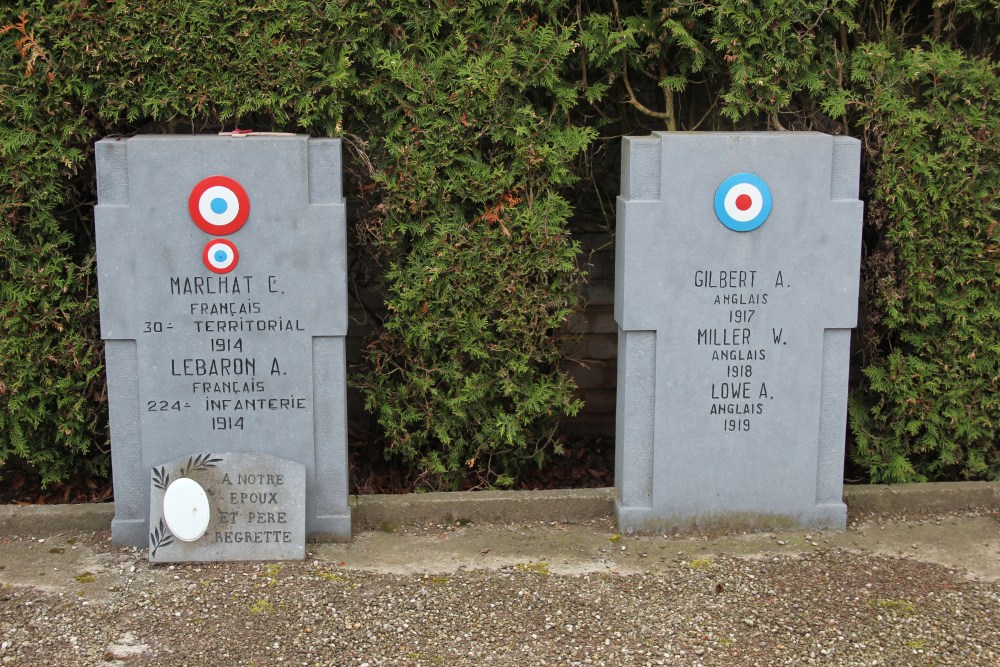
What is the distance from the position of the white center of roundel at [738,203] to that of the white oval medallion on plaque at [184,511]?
8.04 ft

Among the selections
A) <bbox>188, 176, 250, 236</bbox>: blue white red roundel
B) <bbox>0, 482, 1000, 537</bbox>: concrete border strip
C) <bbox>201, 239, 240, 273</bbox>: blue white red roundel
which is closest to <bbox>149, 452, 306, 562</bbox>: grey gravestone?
<bbox>0, 482, 1000, 537</bbox>: concrete border strip

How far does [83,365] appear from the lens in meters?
4.59

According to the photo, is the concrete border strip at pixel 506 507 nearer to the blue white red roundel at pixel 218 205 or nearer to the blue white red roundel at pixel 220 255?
the blue white red roundel at pixel 220 255

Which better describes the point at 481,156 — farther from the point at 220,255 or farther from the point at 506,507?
the point at 506,507

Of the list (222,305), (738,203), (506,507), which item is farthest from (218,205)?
(738,203)

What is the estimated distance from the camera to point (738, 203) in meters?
4.29

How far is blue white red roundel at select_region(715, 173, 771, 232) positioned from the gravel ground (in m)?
1.39

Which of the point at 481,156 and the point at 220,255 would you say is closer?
the point at 220,255

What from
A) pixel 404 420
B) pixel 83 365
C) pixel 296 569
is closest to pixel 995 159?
pixel 404 420

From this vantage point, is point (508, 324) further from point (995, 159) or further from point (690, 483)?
point (995, 159)

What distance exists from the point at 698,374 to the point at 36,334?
2844 mm

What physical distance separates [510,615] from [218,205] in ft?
6.41

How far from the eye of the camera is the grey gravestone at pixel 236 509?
4.25 metres

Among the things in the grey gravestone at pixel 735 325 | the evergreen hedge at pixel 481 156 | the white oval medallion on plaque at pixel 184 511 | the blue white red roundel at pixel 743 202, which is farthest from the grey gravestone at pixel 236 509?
the blue white red roundel at pixel 743 202
